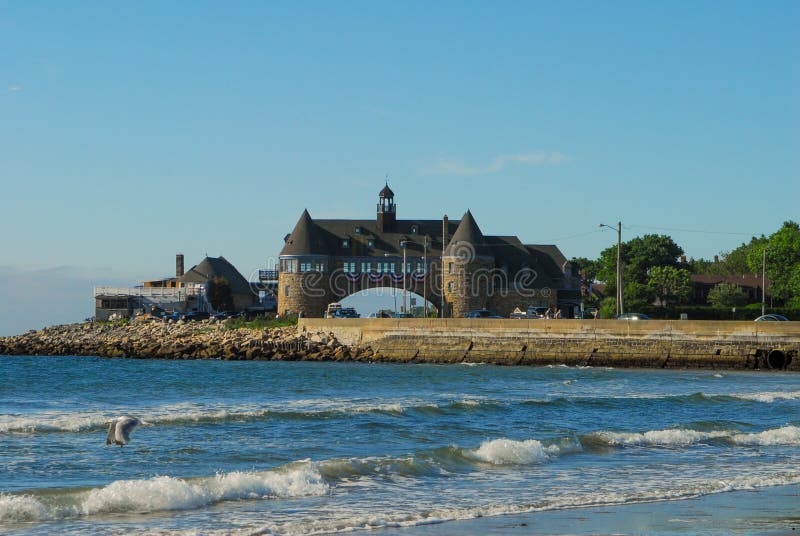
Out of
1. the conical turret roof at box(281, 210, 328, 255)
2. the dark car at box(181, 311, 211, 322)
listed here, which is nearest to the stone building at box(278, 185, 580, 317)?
the conical turret roof at box(281, 210, 328, 255)

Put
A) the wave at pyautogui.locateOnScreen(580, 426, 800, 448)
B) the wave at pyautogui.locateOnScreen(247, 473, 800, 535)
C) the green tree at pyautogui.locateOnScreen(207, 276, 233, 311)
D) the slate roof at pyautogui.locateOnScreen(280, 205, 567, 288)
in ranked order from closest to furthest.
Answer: the wave at pyautogui.locateOnScreen(247, 473, 800, 535), the wave at pyautogui.locateOnScreen(580, 426, 800, 448), the slate roof at pyautogui.locateOnScreen(280, 205, 567, 288), the green tree at pyautogui.locateOnScreen(207, 276, 233, 311)

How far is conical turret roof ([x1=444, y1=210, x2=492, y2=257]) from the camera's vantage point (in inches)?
3474

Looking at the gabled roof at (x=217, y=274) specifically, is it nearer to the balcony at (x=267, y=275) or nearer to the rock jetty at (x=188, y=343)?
→ the balcony at (x=267, y=275)

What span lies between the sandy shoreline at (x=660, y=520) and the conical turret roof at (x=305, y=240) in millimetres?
77311

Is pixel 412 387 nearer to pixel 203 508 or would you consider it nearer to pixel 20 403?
pixel 20 403

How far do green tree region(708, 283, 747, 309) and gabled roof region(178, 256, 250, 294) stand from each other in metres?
48.9

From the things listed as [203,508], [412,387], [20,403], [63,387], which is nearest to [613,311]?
[412,387]

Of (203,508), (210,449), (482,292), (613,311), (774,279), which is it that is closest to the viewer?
(203,508)

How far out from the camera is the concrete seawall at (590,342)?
4675cm

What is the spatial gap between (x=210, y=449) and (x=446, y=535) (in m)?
8.24

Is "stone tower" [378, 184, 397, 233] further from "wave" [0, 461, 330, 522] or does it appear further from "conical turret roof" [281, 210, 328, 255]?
"wave" [0, 461, 330, 522]

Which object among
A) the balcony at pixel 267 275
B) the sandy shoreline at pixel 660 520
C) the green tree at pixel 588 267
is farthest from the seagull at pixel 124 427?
the green tree at pixel 588 267

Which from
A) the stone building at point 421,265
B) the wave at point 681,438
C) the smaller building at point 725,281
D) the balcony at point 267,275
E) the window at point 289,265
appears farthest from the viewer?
the balcony at point 267,275

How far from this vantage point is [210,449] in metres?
19.7
